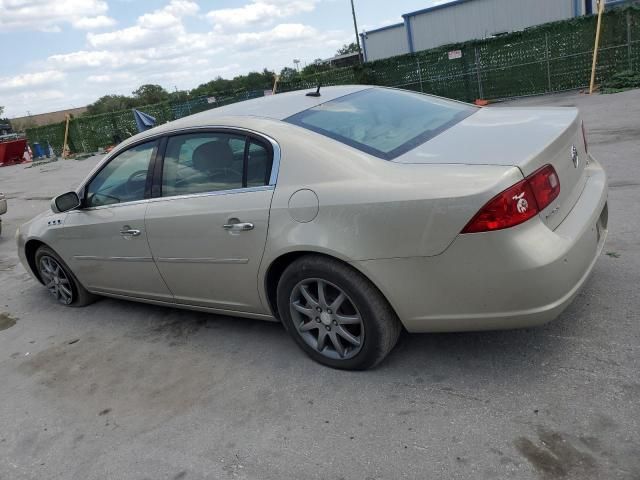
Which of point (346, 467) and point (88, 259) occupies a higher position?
point (88, 259)

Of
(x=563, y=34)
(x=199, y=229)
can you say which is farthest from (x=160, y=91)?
(x=199, y=229)

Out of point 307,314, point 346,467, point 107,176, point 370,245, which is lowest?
point 346,467

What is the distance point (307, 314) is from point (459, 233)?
1084mm

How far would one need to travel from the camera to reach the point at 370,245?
2.80 meters

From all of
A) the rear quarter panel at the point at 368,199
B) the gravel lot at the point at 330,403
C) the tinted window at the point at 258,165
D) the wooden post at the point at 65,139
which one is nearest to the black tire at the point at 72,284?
the gravel lot at the point at 330,403

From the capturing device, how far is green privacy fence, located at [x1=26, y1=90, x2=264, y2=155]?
936 inches

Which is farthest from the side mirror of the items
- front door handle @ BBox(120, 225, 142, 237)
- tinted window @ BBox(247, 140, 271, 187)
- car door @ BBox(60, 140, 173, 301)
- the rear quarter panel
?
the rear quarter panel

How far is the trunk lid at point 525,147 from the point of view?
2703mm

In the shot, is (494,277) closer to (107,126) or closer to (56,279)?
(56,279)

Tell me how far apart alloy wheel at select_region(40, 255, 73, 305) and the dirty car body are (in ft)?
3.20

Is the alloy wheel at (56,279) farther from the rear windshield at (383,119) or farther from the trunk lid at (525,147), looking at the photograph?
the trunk lid at (525,147)

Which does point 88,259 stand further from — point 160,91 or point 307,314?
point 160,91

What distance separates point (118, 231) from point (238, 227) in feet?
4.22

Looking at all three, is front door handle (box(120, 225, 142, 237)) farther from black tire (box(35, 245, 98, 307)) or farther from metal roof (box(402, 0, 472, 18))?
metal roof (box(402, 0, 472, 18))
